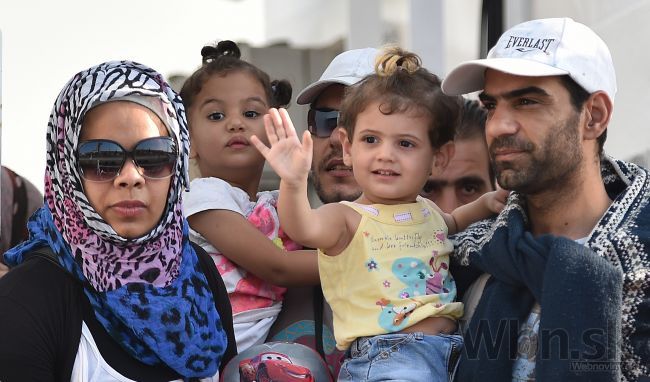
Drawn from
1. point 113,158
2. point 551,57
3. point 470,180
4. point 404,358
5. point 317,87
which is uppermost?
point 551,57

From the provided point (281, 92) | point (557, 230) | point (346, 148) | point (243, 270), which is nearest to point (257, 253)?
point (243, 270)

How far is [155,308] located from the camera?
246 centimetres

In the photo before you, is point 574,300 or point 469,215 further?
point 469,215

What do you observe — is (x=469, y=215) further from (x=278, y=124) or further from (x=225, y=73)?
(x=225, y=73)

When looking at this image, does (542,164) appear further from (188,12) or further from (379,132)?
(188,12)

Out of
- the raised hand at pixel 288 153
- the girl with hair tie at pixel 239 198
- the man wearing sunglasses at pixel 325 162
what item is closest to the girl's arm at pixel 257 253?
the girl with hair tie at pixel 239 198

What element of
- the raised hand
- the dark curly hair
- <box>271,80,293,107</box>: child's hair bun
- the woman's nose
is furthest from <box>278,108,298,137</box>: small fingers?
<box>271,80,293,107</box>: child's hair bun

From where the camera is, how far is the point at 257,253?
295cm

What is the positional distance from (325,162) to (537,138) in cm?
92

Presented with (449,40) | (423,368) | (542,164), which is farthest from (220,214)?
(449,40)

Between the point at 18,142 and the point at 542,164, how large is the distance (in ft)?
10.3

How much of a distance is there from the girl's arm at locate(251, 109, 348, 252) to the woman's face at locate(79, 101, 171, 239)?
0.94 feet

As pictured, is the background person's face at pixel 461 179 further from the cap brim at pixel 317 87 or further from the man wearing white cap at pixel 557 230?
the man wearing white cap at pixel 557 230

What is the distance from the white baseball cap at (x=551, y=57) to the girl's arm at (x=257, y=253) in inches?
28.5
